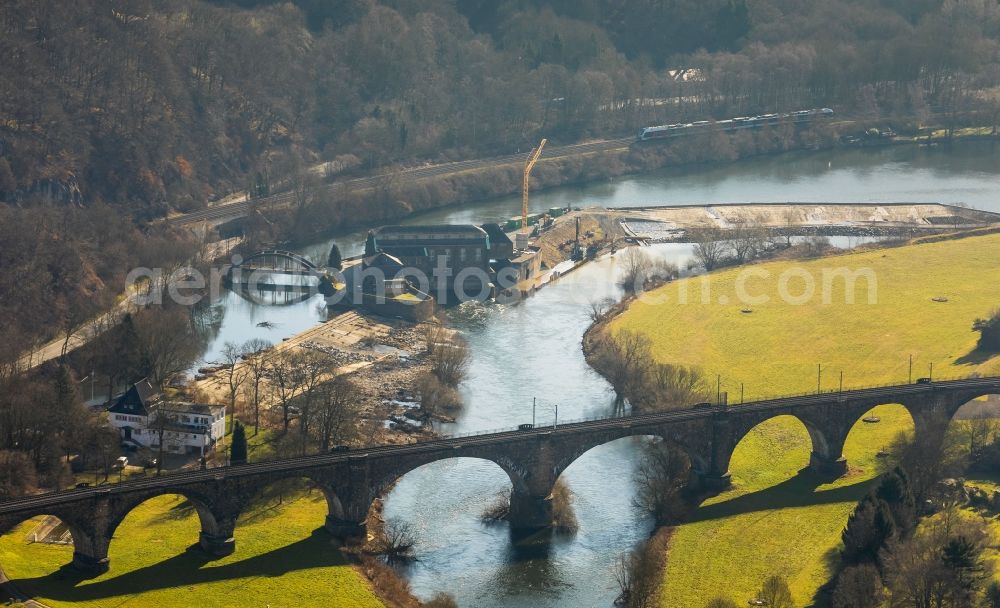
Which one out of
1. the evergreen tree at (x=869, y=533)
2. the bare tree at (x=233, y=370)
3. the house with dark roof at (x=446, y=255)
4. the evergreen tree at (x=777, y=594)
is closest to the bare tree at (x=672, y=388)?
the evergreen tree at (x=869, y=533)

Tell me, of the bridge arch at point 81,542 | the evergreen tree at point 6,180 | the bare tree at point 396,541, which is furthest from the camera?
the evergreen tree at point 6,180

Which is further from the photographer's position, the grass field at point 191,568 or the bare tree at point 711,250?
the bare tree at point 711,250

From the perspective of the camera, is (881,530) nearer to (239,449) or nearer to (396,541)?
(396,541)

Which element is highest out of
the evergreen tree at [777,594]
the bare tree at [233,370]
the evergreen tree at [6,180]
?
the evergreen tree at [6,180]

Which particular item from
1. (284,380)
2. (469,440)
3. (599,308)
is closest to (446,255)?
(599,308)

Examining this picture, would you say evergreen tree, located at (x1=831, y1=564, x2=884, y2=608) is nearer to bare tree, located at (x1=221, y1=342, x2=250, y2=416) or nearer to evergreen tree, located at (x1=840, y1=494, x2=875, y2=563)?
evergreen tree, located at (x1=840, y1=494, x2=875, y2=563)

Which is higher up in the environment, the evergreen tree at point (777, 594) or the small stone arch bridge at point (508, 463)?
the small stone arch bridge at point (508, 463)

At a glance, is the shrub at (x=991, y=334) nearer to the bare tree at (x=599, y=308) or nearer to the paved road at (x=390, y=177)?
the bare tree at (x=599, y=308)

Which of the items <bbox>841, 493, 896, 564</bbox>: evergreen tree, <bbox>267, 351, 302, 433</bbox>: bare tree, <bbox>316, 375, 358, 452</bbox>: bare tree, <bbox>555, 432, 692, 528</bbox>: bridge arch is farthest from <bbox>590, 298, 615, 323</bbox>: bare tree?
<bbox>841, 493, 896, 564</bbox>: evergreen tree
